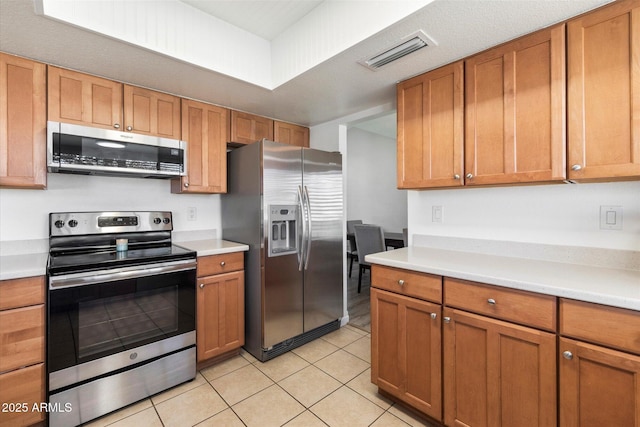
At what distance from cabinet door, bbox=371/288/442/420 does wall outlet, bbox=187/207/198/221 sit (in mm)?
1852

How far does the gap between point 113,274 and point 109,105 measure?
1.23m

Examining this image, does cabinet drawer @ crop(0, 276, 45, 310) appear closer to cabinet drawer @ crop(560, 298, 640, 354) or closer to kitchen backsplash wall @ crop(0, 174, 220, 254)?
kitchen backsplash wall @ crop(0, 174, 220, 254)

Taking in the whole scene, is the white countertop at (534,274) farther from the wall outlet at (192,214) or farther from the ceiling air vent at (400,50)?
the wall outlet at (192,214)

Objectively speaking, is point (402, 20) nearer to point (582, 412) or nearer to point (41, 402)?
point (582, 412)

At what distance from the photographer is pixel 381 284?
1827 mm

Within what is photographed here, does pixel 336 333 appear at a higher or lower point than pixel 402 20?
lower

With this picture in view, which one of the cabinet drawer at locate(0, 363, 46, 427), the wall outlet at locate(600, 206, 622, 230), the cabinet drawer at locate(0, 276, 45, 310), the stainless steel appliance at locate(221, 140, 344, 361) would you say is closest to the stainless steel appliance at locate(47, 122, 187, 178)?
the stainless steel appliance at locate(221, 140, 344, 361)

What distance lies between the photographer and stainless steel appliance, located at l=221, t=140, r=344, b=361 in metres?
2.33

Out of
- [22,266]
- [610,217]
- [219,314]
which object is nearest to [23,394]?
[22,266]

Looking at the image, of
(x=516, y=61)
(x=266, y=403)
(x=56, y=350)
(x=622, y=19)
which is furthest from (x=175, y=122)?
(x=622, y=19)

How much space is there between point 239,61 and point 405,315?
81.9 inches

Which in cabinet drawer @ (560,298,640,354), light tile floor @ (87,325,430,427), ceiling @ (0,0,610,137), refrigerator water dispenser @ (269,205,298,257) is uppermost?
ceiling @ (0,0,610,137)

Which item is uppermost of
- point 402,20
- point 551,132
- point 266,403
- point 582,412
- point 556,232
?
point 402,20

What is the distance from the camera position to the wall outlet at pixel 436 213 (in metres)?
2.21
